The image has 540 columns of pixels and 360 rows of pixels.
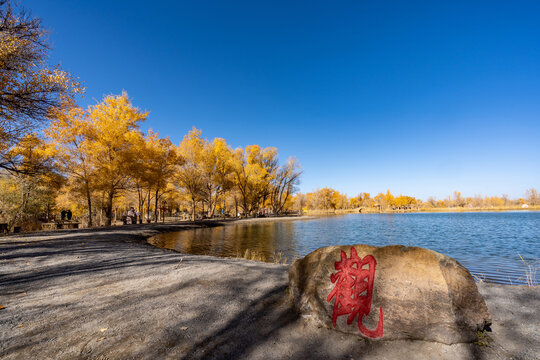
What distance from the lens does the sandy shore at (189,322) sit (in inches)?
104

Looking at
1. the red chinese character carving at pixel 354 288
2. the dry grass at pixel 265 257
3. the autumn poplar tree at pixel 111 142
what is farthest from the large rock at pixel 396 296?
the autumn poplar tree at pixel 111 142

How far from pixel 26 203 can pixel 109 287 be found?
2239 centimetres

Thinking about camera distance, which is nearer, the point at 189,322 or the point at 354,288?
the point at 354,288

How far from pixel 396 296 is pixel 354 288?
488 mm

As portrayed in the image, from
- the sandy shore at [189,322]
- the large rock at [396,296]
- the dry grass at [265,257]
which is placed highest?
the large rock at [396,296]

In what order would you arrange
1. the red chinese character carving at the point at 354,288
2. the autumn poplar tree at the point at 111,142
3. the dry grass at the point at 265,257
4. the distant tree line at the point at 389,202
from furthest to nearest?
the distant tree line at the point at 389,202 < the autumn poplar tree at the point at 111,142 < the dry grass at the point at 265,257 < the red chinese character carving at the point at 354,288

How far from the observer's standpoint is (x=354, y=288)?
314 cm

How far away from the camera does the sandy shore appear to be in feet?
8.63

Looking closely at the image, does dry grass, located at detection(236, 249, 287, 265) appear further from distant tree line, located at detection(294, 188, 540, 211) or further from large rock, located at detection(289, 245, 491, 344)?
distant tree line, located at detection(294, 188, 540, 211)

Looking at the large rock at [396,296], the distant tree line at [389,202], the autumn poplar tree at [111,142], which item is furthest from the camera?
the distant tree line at [389,202]

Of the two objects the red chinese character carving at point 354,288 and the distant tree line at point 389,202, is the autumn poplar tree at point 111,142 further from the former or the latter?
the distant tree line at point 389,202

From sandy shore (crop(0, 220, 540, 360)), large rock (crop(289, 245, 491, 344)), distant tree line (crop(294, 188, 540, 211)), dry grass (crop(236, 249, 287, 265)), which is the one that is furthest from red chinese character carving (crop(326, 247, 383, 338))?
distant tree line (crop(294, 188, 540, 211))

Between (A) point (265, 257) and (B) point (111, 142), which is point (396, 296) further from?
(B) point (111, 142)

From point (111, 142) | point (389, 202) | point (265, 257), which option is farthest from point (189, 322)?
point (389, 202)
